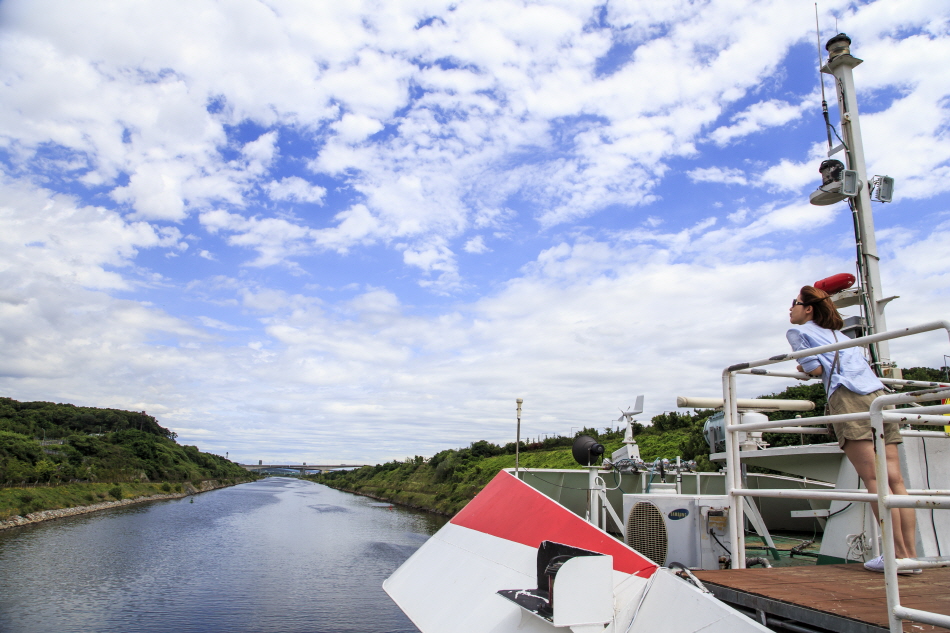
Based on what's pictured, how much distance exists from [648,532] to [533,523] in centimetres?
131

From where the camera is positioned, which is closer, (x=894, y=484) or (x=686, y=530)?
(x=894, y=484)

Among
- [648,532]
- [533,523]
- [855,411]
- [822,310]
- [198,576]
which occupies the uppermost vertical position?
[822,310]

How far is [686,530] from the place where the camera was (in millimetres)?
4902

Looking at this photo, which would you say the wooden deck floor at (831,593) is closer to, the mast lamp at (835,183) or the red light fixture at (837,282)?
the red light fixture at (837,282)

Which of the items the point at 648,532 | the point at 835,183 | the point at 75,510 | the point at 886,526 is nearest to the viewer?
the point at 886,526

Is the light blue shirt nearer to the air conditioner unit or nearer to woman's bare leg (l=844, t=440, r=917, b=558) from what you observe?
woman's bare leg (l=844, t=440, r=917, b=558)

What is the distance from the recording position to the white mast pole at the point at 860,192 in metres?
5.55

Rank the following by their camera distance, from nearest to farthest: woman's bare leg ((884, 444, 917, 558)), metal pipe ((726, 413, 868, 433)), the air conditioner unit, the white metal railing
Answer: the white metal railing → metal pipe ((726, 413, 868, 433)) → woman's bare leg ((884, 444, 917, 558)) → the air conditioner unit

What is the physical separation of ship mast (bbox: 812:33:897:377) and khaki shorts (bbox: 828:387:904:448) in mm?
2166

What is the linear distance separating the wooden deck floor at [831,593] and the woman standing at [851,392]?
201 millimetres

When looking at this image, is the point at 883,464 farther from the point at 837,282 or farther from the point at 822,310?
the point at 837,282

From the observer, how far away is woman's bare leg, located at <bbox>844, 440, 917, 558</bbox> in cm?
309

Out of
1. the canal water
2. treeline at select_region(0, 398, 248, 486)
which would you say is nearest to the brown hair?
the canal water

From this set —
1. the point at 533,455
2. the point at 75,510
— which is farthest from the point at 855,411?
the point at 75,510
